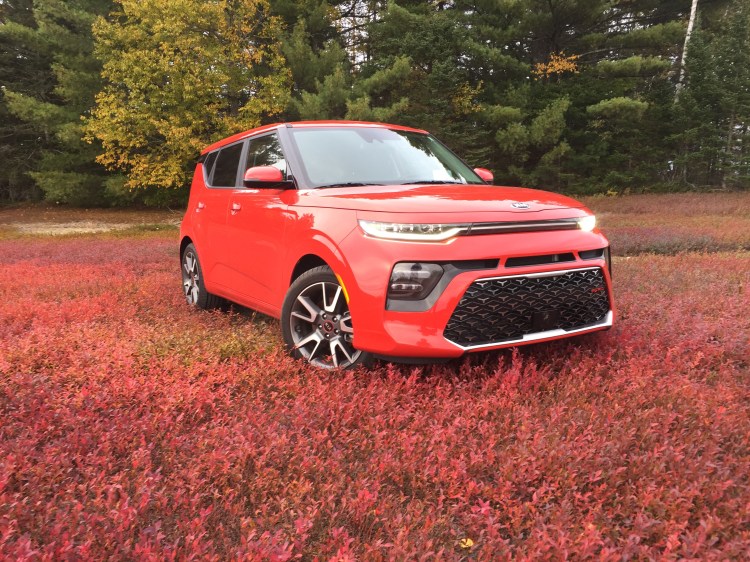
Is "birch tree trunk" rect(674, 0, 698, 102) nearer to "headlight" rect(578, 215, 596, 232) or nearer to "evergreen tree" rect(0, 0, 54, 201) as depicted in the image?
"headlight" rect(578, 215, 596, 232)

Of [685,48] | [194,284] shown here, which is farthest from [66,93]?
[685,48]

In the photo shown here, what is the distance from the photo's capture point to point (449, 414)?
121 inches

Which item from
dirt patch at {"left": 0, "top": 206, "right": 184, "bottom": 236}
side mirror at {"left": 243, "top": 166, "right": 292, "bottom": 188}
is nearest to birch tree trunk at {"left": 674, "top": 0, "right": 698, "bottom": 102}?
dirt patch at {"left": 0, "top": 206, "right": 184, "bottom": 236}

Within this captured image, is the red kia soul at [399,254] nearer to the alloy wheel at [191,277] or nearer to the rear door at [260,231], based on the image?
the rear door at [260,231]

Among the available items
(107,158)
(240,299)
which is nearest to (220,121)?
(107,158)

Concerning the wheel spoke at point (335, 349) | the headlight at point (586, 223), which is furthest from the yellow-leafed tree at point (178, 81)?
the headlight at point (586, 223)

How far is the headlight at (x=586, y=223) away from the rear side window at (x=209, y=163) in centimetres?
404

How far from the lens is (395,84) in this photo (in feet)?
83.1

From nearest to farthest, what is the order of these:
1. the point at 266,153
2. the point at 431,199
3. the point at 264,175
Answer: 1. the point at 431,199
2. the point at 264,175
3. the point at 266,153

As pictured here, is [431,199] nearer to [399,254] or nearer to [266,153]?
[399,254]

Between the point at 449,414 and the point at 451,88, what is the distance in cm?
2451

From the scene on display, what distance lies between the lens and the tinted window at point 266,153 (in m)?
4.55

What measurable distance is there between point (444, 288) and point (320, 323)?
107 centimetres

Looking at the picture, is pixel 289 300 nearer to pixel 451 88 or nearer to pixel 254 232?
pixel 254 232
